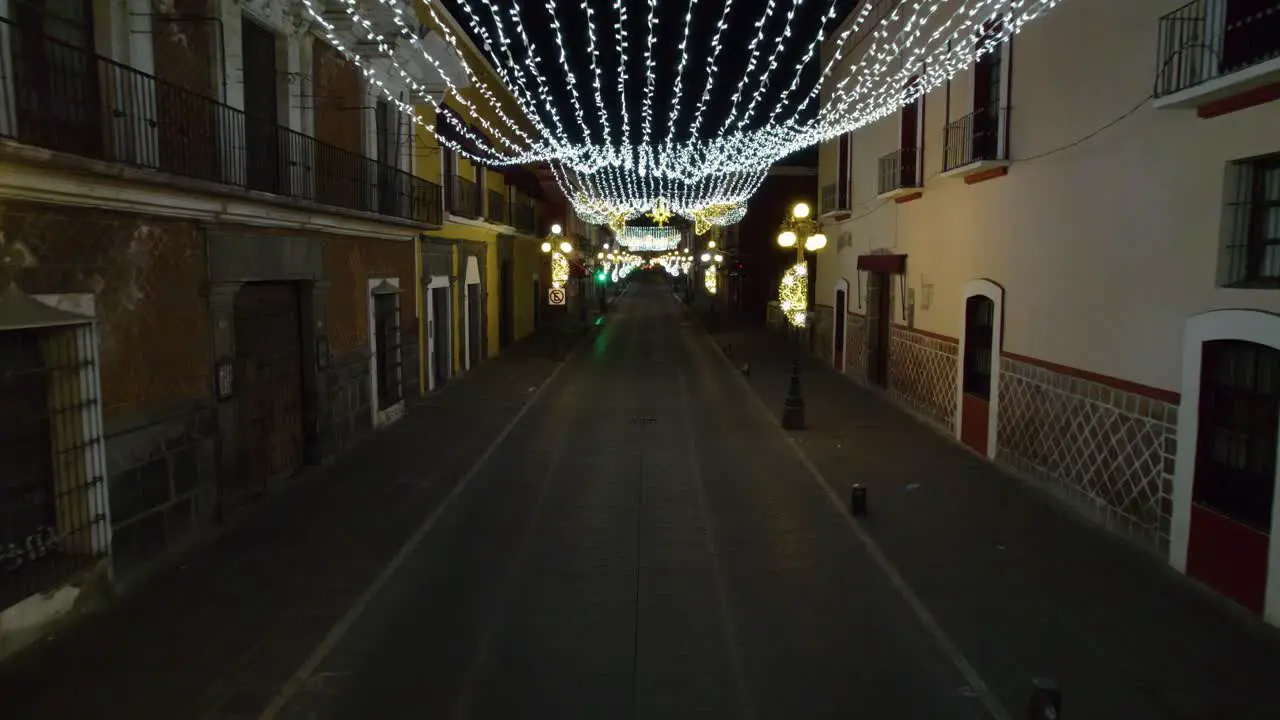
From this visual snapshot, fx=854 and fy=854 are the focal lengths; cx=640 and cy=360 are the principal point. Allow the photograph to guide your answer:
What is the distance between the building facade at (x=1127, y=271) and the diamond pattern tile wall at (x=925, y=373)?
0.27 ft

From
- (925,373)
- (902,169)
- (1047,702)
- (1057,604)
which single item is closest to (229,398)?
(1047,702)

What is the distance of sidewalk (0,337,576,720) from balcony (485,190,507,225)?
1281 centimetres

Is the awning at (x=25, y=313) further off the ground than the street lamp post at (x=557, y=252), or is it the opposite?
the street lamp post at (x=557, y=252)

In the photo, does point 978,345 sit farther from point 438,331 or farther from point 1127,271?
point 438,331

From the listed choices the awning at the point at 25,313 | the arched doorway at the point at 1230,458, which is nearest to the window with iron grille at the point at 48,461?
the awning at the point at 25,313

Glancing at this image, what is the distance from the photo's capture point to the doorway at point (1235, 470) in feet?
22.2

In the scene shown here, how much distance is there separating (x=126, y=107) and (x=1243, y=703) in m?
9.56

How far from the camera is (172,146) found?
8.01 m

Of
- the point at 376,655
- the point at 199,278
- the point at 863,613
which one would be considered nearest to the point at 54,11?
the point at 199,278

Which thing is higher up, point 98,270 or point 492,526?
point 98,270

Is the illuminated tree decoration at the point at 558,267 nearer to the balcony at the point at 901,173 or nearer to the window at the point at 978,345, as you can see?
the balcony at the point at 901,173

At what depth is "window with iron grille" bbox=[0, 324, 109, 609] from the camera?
248 inches

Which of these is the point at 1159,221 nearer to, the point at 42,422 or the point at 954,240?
the point at 954,240

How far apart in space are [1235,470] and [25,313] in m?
9.60
